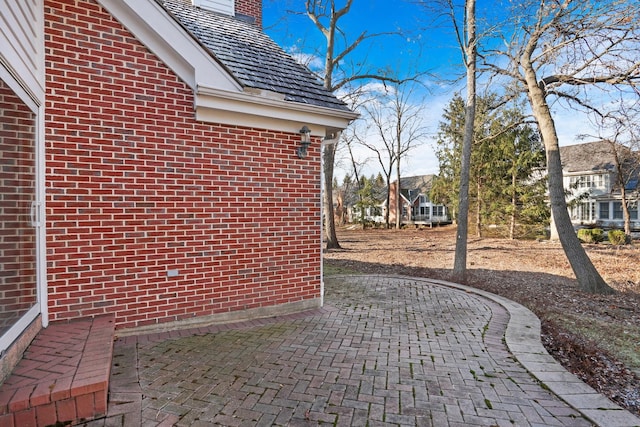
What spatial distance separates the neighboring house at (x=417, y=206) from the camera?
4147cm

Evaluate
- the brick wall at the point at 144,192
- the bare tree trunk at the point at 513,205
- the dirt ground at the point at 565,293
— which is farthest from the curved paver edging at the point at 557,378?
the bare tree trunk at the point at 513,205

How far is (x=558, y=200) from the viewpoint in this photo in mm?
8922

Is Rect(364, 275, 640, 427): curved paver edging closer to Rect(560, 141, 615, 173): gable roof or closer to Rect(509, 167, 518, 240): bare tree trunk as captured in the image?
Rect(509, 167, 518, 240): bare tree trunk

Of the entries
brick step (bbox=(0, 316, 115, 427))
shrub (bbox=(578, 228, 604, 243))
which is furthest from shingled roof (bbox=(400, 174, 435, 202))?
brick step (bbox=(0, 316, 115, 427))

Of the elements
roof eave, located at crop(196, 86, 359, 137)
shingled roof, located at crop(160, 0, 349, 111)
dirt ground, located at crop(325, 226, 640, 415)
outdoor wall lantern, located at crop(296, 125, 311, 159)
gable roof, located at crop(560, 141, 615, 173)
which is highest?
gable roof, located at crop(560, 141, 615, 173)

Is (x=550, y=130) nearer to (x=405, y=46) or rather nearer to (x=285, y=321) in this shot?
(x=405, y=46)

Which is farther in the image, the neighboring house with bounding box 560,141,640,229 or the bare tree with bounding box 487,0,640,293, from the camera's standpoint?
the neighboring house with bounding box 560,141,640,229

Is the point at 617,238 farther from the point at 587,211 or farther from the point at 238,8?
the point at 238,8

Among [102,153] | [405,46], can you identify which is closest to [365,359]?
[102,153]

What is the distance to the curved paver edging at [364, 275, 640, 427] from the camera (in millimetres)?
2568

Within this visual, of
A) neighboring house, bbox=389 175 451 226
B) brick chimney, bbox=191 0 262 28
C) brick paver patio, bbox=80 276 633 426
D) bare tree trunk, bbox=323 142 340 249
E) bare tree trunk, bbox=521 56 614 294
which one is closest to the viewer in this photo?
brick paver patio, bbox=80 276 633 426

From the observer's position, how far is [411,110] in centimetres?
3088

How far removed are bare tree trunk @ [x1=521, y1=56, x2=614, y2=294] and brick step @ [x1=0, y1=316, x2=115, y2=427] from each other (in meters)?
10.1

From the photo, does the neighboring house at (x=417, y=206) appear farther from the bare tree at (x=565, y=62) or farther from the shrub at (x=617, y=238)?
the bare tree at (x=565, y=62)
